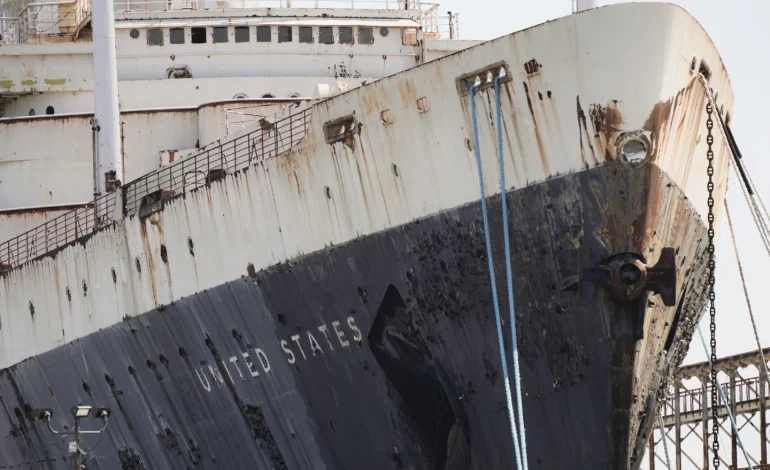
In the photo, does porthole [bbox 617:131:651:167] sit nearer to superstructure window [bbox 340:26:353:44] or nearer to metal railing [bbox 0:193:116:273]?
metal railing [bbox 0:193:116:273]

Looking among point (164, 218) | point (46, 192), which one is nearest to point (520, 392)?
point (164, 218)

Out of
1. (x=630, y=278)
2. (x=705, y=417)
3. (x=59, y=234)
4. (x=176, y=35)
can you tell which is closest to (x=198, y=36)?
(x=176, y=35)

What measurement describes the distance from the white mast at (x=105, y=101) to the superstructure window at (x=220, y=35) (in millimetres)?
4772

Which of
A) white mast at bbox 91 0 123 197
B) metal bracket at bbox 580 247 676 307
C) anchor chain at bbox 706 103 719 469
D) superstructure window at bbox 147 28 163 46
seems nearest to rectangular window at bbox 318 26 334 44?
superstructure window at bbox 147 28 163 46

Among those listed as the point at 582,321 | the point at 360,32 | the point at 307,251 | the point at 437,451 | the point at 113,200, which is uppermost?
the point at 360,32

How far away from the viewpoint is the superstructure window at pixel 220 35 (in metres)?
27.9

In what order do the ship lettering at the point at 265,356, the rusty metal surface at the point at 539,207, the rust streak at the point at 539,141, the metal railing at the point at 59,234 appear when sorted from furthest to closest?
the metal railing at the point at 59,234 → the ship lettering at the point at 265,356 → the rust streak at the point at 539,141 → the rusty metal surface at the point at 539,207

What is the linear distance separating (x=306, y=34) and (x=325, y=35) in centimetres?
35

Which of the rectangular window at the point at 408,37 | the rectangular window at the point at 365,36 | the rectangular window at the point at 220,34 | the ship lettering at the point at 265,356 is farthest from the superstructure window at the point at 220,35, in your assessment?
the ship lettering at the point at 265,356

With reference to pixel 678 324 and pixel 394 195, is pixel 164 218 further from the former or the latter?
pixel 678 324

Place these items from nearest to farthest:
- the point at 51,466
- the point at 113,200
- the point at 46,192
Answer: the point at 113,200 < the point at 51,466 < the point at 46,192

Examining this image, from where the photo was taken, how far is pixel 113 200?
829 inches

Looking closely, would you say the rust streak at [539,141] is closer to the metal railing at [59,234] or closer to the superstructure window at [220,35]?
the metal railing at [59,234]

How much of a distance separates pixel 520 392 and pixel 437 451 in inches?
54.1
